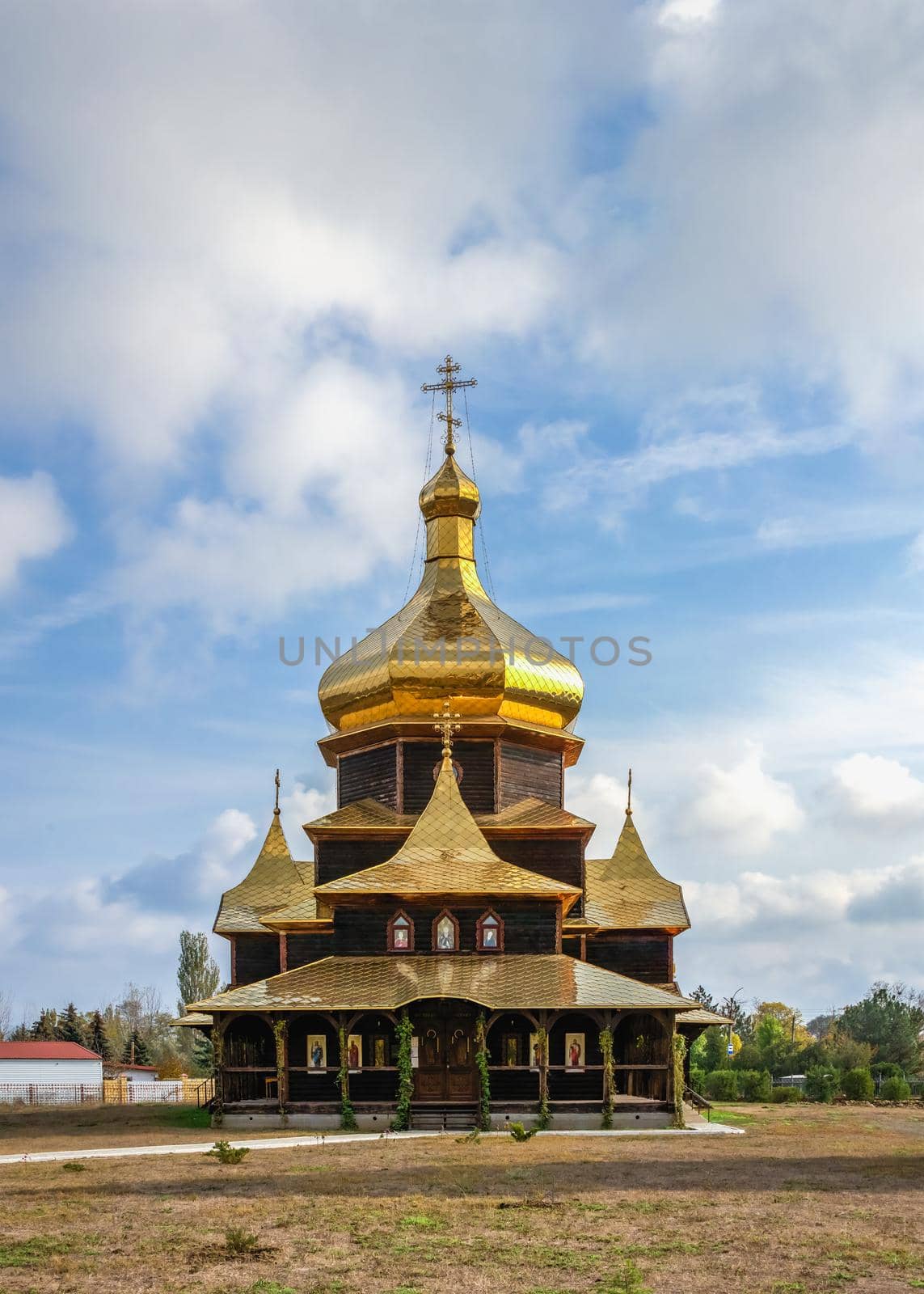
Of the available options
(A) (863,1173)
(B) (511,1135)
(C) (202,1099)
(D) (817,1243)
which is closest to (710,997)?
(C) (202,1099)

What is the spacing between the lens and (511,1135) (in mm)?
Answer: 22609

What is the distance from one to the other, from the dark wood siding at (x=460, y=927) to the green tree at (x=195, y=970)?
3336 cm

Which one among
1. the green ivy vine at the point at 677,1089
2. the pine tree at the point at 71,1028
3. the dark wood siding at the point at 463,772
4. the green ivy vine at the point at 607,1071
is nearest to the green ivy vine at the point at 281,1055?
the green ivy vine at the point at 607,1071

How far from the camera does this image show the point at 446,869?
26.6 meters

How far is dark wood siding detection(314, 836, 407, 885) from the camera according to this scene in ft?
95.8

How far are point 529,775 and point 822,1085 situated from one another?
47.5 feet

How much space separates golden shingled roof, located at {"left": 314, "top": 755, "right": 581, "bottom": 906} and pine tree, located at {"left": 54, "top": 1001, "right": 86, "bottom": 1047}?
115 feet

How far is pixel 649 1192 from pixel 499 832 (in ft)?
47.3

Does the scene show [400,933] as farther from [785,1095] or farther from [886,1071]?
[886,1071]

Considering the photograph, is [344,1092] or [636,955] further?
[636,955]

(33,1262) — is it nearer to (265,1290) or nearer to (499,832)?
(265,1290)

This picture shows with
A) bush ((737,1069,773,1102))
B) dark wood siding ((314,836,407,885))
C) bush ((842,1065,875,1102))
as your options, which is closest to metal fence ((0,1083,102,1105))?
dark wood siding ((314,836,407,885))

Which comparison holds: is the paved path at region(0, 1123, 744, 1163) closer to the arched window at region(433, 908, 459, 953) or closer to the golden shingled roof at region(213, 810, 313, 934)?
the arched window at region(433, 908, 459, 953)

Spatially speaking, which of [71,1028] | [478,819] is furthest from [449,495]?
[71,1028]
